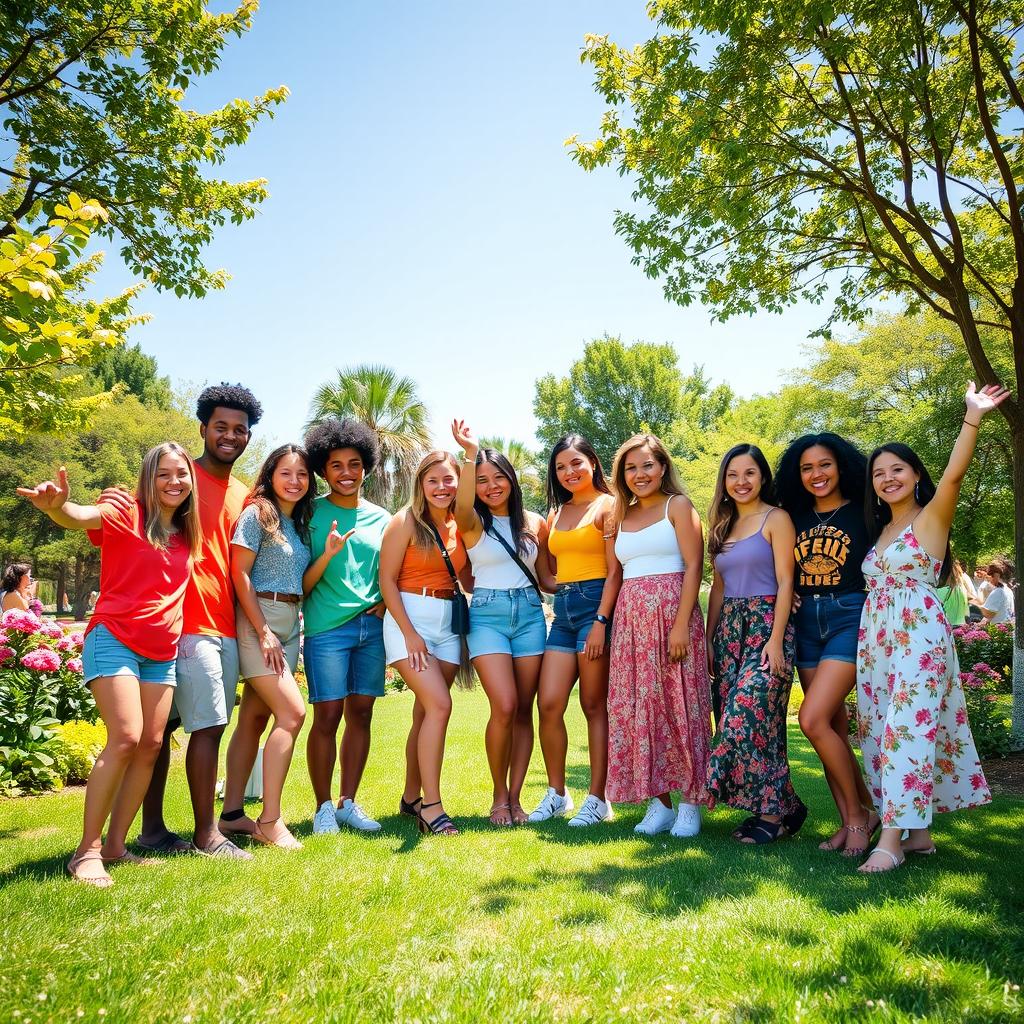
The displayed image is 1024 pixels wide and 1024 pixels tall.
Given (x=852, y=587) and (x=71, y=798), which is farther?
(x=71, y=798)

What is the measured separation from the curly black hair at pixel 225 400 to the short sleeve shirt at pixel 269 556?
0.71 metres

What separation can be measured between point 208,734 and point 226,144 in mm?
6554

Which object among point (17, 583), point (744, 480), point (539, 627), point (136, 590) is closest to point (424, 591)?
point (539, 627)

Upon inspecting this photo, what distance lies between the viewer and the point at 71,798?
257 inches

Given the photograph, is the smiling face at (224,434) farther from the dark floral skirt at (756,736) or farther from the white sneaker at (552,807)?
the dark floral skirt at (756,736)

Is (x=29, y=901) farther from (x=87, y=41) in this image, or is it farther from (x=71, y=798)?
(x=87, y=41)

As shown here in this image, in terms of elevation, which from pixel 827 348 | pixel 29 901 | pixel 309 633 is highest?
pixel 827 348

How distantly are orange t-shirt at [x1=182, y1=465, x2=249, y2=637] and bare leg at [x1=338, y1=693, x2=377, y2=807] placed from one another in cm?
106

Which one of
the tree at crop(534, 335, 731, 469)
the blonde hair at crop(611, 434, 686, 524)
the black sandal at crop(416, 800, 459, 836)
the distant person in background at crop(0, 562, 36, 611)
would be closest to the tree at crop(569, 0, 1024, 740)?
the blonde hair at crop(611, 434, 686, 524)

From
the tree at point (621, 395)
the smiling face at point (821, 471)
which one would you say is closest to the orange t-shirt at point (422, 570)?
the smiling face at point (821, 471)

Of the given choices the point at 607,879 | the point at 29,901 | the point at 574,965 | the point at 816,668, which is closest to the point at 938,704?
the point at 816,668

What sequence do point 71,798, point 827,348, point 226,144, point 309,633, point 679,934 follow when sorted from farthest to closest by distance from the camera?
point 827,348, point 226,144, point 71,798, point 309,633, point 679,934

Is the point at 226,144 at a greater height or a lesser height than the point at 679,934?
greater

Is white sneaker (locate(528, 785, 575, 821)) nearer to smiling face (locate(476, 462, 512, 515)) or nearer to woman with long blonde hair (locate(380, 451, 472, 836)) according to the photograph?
woman with long blonde hair (locate(380, 451, 472, 836))
